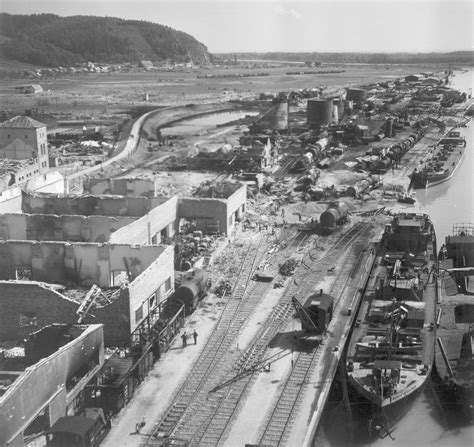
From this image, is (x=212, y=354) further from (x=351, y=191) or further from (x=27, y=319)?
(x=351, y=191)

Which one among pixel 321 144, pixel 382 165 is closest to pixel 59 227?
pixel 382 165

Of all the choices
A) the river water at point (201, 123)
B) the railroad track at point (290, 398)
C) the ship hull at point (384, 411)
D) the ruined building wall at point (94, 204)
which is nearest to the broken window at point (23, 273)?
the ruined building wall at point (94, 204)

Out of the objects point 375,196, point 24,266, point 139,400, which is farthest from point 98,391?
point 375,196

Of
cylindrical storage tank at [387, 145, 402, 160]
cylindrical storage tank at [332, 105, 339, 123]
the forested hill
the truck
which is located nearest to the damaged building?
the truck

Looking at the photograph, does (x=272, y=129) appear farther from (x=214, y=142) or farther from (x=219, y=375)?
(x=219, y=375)

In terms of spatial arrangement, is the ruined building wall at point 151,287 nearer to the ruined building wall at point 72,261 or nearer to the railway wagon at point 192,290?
the railway wagon at point 192,290

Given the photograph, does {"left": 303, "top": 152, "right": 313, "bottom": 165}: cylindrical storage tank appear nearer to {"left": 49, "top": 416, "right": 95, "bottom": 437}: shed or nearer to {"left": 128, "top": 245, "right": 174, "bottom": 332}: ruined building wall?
{"left": 128, "top": 245, "right": 174, "bottom": 332}: ruined building wall
